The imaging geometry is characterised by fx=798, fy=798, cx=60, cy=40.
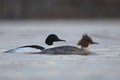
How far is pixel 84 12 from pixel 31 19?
286 centimetres

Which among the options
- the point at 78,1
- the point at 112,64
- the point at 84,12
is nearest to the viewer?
the point at 112,64

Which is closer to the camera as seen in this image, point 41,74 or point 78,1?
point 41,74

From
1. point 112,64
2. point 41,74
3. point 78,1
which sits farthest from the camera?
point 78,1

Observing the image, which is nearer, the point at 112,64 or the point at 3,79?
the point at 3,79

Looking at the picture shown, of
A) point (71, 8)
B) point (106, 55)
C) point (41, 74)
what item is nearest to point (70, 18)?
point (71, 8)

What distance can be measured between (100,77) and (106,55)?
13.5 ft

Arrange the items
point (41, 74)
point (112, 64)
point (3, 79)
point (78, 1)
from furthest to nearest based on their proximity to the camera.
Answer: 1. point (78, 1)
2. point (112, 64)
3. point (41, 74)
4. point (3, 79)

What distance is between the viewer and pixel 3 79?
11508mm

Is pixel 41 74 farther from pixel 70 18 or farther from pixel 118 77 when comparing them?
→ pixel 70 18

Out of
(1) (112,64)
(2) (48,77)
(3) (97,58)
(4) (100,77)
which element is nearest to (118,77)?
(4) (100,77)

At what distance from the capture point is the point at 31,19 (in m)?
42.7

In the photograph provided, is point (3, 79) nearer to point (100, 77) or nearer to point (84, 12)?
point (100, 77)

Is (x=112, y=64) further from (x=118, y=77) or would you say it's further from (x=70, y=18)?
(x=70, y=18)

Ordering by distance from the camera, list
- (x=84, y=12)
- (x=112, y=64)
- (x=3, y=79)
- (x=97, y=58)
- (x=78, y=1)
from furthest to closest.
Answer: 1. (x=78, y=1)
2. (x=84, y=12)
3. (x=97, y=58)
4. (x=112, y=64)
5. (x=3, y=79)
